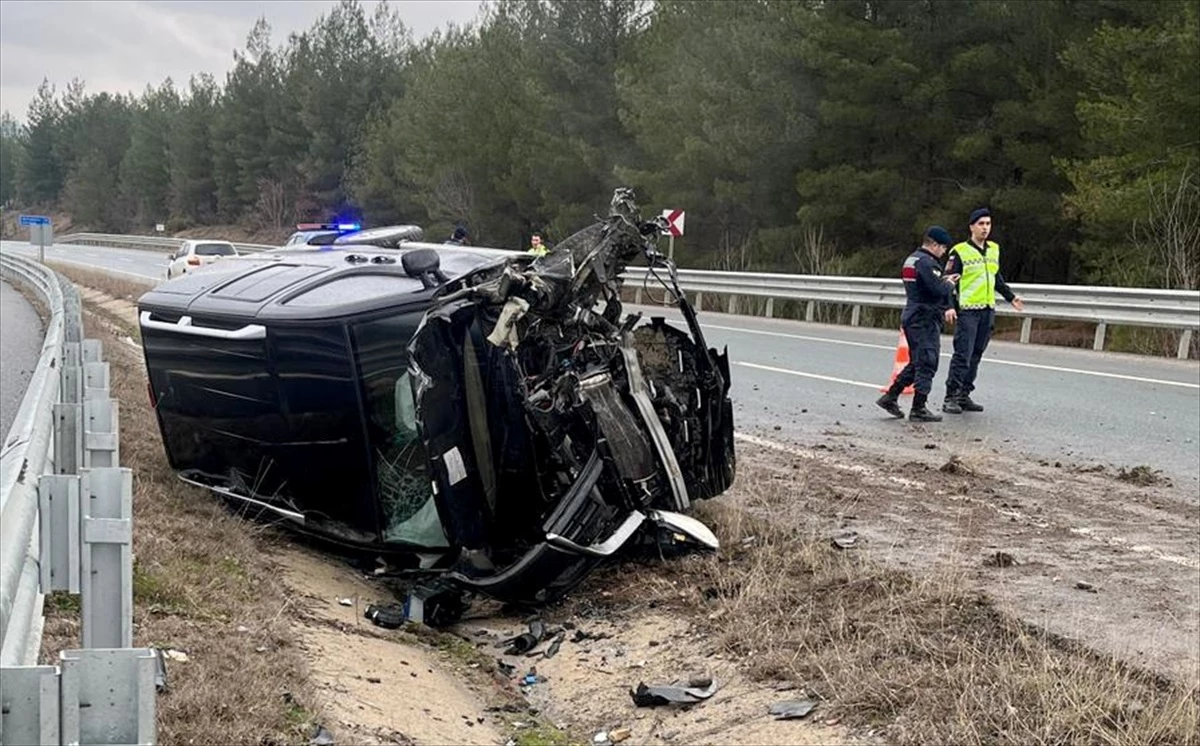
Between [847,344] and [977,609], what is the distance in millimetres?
11031

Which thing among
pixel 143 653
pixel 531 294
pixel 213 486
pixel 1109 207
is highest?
pixel 1109 207

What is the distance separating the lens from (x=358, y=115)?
181ft

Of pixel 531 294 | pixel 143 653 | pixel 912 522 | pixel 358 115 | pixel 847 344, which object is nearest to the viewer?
pixel 143 653

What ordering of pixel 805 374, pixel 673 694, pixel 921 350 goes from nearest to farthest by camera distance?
pixel 673 694 → pixel 921 350 → pixel 805 374

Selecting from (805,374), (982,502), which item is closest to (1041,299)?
(805,374)

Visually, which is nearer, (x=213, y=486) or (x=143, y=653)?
(x=143, y=653)

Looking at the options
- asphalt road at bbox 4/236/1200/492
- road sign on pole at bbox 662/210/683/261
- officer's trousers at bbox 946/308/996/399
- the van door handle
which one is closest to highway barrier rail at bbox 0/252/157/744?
the van door handle

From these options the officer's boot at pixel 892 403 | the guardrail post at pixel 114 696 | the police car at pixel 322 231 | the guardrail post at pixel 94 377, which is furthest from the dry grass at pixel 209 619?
the officer's boot at pixel 892 403

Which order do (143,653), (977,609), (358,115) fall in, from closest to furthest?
(143,653), (977,609), (358,115)

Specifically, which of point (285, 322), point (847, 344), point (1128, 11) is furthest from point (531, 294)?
point (1128, 11)

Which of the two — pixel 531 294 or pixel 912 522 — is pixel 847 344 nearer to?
pixel 912 522

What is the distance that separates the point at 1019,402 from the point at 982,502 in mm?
3879

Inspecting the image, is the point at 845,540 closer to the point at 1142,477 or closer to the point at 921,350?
the point at 1142,477

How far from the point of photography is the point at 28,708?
1434mm
